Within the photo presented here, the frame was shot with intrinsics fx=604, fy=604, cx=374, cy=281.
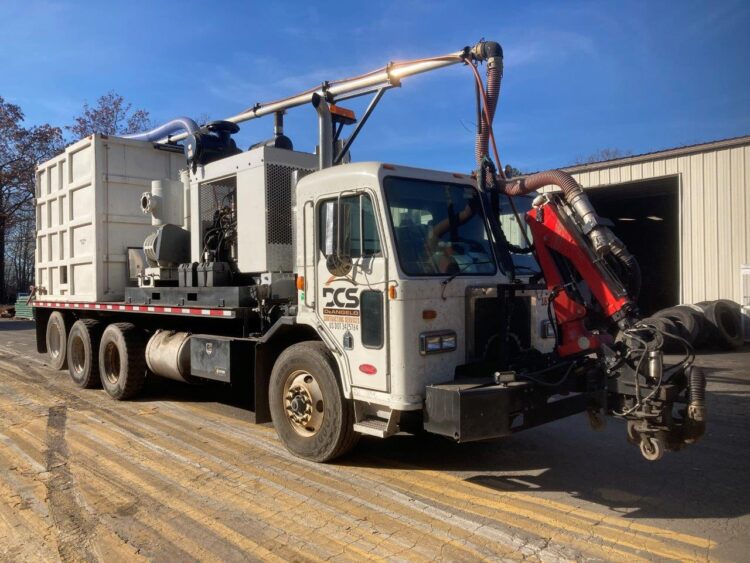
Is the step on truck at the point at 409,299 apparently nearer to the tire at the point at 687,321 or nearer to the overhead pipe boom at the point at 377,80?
the overhead pipe boom at the point at 377,80

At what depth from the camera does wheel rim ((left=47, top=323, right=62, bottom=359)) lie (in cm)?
1095

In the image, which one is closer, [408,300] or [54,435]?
[408,300]

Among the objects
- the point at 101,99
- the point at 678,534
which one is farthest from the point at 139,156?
the point at 101,99

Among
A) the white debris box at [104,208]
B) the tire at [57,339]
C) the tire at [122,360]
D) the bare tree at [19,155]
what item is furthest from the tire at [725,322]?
the bare tree at [19,155]

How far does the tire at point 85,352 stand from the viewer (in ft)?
31.2

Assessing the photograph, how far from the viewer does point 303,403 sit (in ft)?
18.2

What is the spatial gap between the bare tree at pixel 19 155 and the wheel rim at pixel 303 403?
114ft

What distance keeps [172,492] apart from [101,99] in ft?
119

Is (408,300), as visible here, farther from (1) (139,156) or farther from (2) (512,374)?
(1) (139,156)

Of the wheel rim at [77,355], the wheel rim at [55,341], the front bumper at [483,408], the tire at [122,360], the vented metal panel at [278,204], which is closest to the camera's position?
the front bumper at [483,408]

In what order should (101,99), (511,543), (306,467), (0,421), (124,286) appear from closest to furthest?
(511,543) → (306,467) → (0,421) → (124,286) → (101,99)

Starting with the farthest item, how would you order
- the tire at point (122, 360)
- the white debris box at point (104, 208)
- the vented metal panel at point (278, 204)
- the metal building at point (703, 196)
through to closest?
the metal building at point (703, 196)
the white debris box at point (104, 208)
the tire at point (122, 360)
the vented metal panel at point (278, 204)

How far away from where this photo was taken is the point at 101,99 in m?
35.6

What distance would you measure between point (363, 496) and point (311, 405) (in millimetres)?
1097
